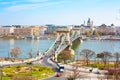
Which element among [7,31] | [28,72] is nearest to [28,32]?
[7,31]

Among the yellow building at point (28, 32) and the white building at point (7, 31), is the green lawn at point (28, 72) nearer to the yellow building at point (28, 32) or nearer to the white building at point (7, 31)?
the yellow building at point (28, 32)

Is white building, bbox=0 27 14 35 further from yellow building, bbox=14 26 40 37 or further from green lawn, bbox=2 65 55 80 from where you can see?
green lawn, bbox=2 65 55 80

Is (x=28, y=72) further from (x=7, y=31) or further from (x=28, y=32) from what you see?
(x=7, y=31)

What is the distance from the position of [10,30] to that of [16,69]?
67.9 metres

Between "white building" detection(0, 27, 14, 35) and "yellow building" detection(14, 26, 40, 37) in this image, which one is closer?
"yellow building" detection(14, 26, 40, 37)

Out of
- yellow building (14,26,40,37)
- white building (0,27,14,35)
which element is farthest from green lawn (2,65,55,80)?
white building (0,27,14,35)

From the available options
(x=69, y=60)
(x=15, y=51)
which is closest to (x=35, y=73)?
(x=69, y=60)

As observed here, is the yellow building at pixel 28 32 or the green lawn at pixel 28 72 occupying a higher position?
the green lawn at pixel 28 72

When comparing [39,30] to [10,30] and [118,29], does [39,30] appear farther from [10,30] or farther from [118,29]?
[118,29]

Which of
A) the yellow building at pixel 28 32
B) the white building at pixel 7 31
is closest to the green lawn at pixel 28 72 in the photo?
the yellow building at pixel 28 32

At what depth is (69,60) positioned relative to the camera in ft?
71.3

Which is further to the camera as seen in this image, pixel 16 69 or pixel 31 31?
pixel 31 31

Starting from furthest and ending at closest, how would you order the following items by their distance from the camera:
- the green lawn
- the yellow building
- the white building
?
the white building < the yellow building < the green lawn

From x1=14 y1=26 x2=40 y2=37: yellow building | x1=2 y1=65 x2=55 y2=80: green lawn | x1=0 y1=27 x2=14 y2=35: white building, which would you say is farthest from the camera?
x1=0 y1=27 x2=14 y2=35: white building
